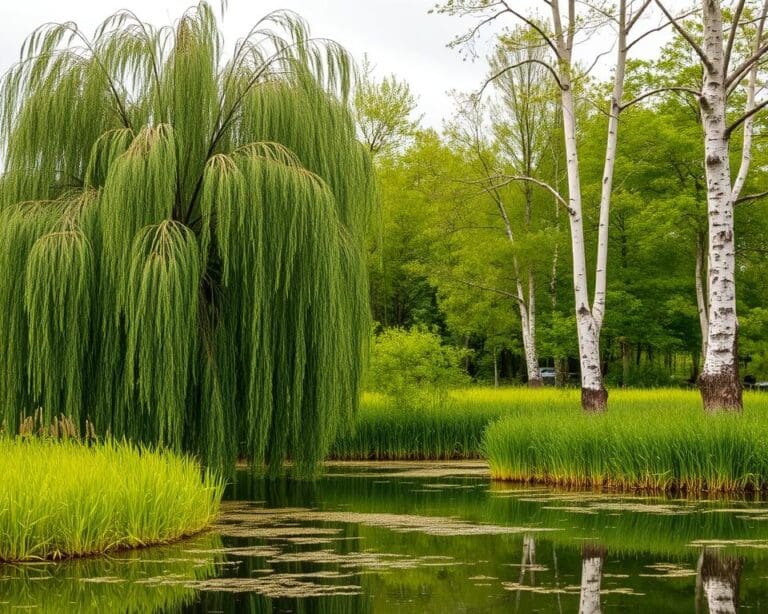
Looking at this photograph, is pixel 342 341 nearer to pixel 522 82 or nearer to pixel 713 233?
pixel 713 233

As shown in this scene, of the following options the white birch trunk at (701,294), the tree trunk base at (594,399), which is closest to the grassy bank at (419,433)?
the tree trunk base at (594,399)

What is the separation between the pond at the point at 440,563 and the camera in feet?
23.8

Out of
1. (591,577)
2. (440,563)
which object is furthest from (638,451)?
(591,577)

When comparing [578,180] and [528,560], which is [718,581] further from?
[578,180]

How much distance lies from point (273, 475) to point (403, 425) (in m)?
8.19

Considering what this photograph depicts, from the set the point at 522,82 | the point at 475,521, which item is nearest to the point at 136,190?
the point at 475,521

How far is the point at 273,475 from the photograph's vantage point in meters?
13.5

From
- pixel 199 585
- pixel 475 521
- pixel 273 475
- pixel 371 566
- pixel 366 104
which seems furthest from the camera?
pixel 366 104

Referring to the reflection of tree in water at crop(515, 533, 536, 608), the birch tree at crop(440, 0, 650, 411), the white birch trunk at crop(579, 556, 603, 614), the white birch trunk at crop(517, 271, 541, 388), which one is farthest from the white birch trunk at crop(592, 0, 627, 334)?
the white birch trunk at crop(517, 271, 541, 388)

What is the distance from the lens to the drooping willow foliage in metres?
12.3

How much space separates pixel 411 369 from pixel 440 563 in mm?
14083

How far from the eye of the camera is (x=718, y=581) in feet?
25.7

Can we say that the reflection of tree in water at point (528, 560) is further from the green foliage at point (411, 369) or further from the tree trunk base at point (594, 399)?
the green foliage at point (411, 369)

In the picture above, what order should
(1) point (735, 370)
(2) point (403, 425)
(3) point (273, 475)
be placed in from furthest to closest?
(2) point (403, 425) → (1) point (735, 370) → (3) point (273, 475)
